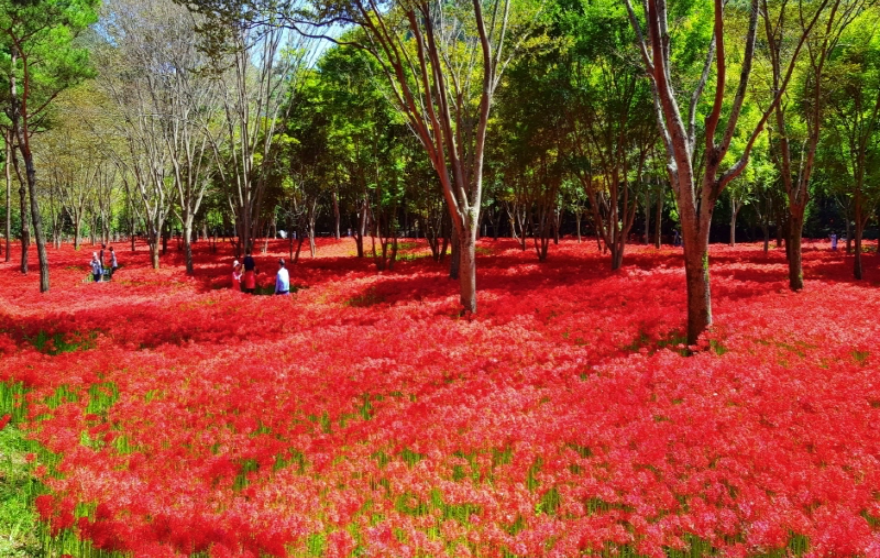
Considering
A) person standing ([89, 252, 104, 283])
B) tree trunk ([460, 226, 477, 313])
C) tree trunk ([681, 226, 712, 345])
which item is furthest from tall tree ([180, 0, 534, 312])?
person standing ([89, 252, 104, 283])

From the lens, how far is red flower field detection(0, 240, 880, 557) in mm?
4328

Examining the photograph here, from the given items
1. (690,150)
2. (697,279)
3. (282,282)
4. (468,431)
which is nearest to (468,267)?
(697,279)

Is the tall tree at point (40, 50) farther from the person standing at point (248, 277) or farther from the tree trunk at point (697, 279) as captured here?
Answer: the tree trunk at point (697, 279)

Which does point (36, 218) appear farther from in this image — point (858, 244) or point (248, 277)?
point (858, 244)

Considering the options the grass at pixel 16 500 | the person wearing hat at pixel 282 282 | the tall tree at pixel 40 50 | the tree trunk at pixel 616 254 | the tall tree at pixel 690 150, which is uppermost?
the tall tree at pixel 40 50

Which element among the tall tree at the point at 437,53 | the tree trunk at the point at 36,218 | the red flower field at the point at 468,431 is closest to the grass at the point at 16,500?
the red flower field at the point at 468,431

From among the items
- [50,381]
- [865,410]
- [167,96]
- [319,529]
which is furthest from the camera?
[167,96]

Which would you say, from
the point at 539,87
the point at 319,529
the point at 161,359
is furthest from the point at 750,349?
the point at 539,87

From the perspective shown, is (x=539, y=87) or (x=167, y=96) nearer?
(x=539, y=87)

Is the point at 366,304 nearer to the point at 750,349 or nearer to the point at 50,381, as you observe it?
the point at 50,381

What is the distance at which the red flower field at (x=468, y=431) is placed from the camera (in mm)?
4328

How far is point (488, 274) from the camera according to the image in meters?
21.7

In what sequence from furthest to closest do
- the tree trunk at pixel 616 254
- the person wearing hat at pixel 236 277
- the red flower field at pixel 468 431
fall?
the tree trunk at pixel 616 254
the person wearing hat at pixel 236 277
the red flower field at pixel 468 431

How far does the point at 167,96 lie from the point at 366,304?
17.0 m
